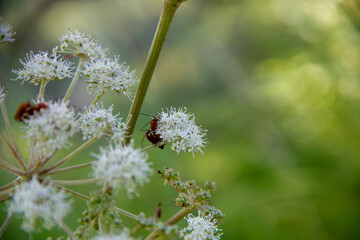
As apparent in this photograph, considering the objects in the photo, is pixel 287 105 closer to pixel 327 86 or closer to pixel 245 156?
pixel 327 86

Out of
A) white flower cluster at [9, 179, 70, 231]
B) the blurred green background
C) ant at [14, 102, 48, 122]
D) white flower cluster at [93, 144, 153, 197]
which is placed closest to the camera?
white flower cluster at [9, 179, 70, 231]

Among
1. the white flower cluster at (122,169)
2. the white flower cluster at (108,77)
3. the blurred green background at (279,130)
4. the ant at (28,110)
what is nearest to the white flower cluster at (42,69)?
the white flower cluster at (108,77)

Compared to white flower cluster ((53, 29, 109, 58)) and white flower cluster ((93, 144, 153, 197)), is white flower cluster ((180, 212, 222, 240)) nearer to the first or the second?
white flower cluster ((93, 144, 153, 197))

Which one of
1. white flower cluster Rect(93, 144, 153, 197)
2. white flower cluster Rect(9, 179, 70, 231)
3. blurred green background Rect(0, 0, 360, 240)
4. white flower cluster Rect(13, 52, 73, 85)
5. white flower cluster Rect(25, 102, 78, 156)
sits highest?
blurred green background Rect(0, 0, 360, 240)

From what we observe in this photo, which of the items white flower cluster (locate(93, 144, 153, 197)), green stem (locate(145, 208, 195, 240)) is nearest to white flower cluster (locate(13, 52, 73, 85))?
white flower cluster (locate(93, 144, 153, 197))

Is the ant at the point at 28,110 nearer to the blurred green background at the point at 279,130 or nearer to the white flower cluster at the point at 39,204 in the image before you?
the white flower cluster at the point at 39,204

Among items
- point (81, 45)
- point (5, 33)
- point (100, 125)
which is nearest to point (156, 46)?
point (100, 125)

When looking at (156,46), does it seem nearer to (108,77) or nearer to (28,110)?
(108,77)

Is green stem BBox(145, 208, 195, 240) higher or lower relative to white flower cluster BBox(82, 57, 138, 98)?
lower

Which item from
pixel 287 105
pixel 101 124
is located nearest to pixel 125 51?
pixel 287 105
